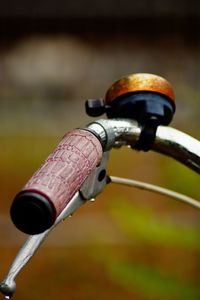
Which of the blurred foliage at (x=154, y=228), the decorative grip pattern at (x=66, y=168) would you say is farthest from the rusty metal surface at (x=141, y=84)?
the blurred foliage at (x=154, y=228)

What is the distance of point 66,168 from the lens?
2.18 ft

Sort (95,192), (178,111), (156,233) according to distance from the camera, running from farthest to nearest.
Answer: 1. (178,111)
2. (156,233)
3. (95,192)

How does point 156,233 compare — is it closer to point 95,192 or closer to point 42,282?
point 42,282

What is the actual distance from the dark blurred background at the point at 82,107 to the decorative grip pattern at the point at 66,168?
1973mm

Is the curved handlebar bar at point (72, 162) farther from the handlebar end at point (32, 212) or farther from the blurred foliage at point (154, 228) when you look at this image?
the blurred foliage at point (154, 228)

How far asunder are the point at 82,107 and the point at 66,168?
2.11m

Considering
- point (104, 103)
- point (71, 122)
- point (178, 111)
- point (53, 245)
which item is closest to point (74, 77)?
point (71, 122)

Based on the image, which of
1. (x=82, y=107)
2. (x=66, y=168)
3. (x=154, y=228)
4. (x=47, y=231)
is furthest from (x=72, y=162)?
(x=82, y=107)

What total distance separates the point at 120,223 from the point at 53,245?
318 millimetres

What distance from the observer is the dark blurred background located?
2.76m

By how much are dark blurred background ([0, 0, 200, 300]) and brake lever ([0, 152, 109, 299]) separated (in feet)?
6.05

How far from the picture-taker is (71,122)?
9.20 feet

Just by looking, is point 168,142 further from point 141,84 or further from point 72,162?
point 72,162

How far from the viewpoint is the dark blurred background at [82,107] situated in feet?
9.04
